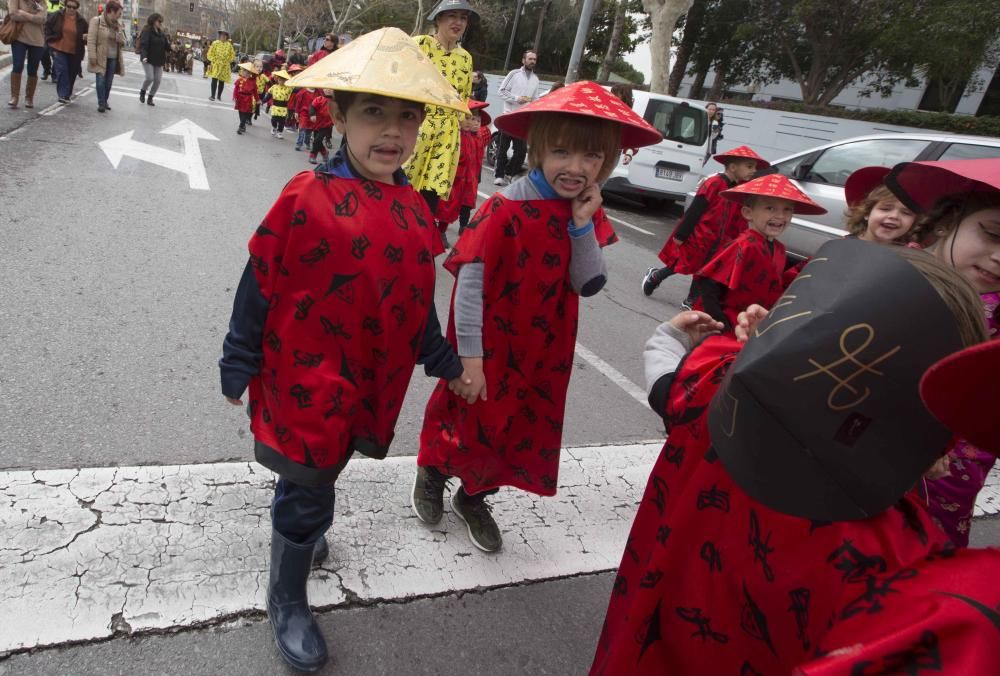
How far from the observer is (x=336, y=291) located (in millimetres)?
1513

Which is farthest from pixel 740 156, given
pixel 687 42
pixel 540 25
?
pixel 540 25

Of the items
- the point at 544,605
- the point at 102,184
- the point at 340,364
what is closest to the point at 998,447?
the point at 340,364

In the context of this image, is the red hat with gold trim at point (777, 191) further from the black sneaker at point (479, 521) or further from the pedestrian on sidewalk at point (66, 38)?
the pedestrian on sidewalk at point (66, 38)

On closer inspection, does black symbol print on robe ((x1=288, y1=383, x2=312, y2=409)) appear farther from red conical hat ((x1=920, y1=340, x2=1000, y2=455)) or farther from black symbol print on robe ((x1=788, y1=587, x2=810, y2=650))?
red conical hat ((x1=920, y1=340, x2=1000, y2=455))

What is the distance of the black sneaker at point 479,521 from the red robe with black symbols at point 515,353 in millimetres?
183

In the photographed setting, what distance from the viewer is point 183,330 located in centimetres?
353

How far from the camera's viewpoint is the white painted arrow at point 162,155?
23.5 ft

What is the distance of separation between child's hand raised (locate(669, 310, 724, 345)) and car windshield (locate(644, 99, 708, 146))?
9.70 m

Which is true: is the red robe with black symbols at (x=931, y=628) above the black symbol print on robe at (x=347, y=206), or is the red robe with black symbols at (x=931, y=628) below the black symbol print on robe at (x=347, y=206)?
below

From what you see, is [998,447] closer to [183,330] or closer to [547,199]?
[547,199]

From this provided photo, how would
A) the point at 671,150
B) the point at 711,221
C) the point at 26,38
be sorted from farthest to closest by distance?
1. the point at 671,150
2. the point at 26,38
3. the point at 711,221

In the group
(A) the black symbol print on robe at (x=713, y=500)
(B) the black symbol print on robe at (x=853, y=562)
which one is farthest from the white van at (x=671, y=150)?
(B) the black symbol print on robe at (x=853, y=562)

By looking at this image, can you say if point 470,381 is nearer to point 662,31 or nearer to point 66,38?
point 66,38

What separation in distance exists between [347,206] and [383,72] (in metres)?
0.31
